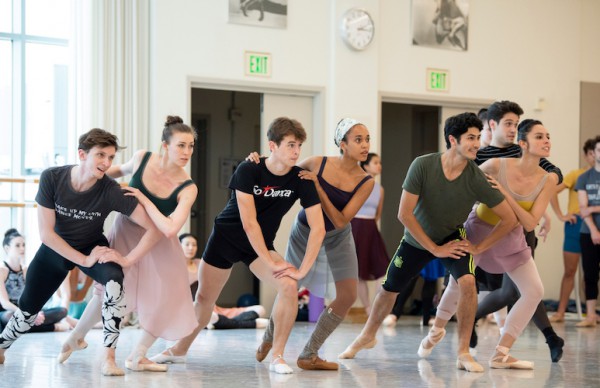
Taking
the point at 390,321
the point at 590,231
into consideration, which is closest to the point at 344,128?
the point at 390,321

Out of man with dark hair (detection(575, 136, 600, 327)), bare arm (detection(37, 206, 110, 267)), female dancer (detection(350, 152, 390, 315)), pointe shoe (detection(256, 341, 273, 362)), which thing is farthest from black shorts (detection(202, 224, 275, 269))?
man with dark hair (detection(575, 136, 600, 327))

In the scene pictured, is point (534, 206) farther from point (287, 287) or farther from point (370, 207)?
point (370, 207)

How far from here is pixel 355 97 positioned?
895 cm

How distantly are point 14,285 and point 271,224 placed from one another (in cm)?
307

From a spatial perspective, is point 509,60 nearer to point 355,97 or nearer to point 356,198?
point 355,97

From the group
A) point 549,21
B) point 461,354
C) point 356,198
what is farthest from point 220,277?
point 549,21

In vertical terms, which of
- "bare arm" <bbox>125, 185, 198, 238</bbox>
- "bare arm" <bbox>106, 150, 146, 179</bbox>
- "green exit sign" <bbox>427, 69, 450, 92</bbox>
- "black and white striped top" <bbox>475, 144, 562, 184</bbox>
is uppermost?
"green exit sign" <bbox>427, 69, 450, 92</bbox>

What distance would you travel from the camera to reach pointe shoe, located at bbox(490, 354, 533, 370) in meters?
5.09

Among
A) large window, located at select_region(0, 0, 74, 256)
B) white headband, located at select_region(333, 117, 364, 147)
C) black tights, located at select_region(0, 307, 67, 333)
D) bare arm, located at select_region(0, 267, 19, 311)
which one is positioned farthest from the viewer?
large window, located at select_region(0, 0, 74, 256)

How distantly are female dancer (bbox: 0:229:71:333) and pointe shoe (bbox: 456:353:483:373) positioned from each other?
3464 mm

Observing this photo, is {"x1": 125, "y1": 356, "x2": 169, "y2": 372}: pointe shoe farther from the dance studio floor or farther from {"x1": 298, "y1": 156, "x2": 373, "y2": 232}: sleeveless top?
{"x1": 298, "y1": 156, "x2": 373, "y2": 232}: sleeveless top

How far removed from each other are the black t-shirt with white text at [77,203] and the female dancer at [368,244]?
421 centimetres

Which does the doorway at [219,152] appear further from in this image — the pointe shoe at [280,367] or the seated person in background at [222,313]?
the pointe shoe at [280,367]

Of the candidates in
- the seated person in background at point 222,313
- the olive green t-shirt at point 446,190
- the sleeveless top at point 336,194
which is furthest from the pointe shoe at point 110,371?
the seated person in background at point 222,313
